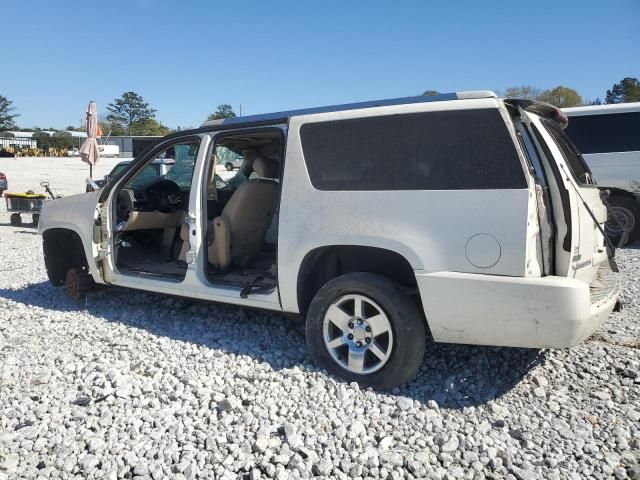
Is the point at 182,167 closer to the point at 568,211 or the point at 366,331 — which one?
the point at 366,331

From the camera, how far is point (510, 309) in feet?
9.80

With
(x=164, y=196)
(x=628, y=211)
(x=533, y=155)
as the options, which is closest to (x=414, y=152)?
(x=533, y=155)

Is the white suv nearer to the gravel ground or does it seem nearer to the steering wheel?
the gravel ground

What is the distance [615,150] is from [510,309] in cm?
695

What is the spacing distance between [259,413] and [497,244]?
1.76 m

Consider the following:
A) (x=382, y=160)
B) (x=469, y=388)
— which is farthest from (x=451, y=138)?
(x=469, y=388)

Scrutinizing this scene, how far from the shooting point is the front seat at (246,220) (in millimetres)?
4688

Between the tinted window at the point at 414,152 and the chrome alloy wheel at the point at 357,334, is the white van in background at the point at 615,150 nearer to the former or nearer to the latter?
the tinted window at the point at 414,152

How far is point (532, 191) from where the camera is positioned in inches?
117

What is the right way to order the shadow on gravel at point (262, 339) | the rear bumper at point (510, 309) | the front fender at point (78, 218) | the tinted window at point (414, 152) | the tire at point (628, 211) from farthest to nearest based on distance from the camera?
the tire at point (628, 211), the front fender at point (78, 218), the shadow on gravel at point (262, 339), the tinted window at point (414, 152), the rear bumper at point (510, 309)

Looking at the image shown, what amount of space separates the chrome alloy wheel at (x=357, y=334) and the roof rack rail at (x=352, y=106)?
1.35 meters

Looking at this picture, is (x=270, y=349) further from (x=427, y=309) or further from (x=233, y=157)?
(x=233, y=157)

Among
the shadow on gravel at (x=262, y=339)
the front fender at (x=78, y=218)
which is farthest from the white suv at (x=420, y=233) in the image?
the front fender at (x=78, y=218)

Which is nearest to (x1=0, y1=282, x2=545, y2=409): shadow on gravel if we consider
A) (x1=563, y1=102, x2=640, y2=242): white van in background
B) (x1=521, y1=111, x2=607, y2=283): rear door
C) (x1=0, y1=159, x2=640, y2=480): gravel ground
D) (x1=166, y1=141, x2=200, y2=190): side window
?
(x1=0, y1=159, x2=640, y2=480): gravel ground
